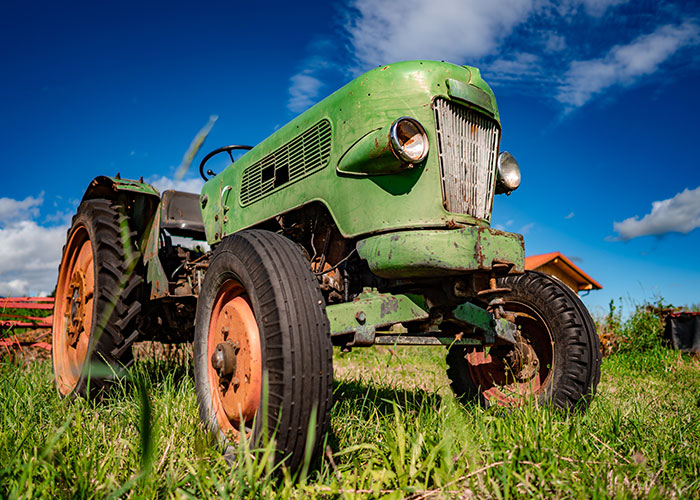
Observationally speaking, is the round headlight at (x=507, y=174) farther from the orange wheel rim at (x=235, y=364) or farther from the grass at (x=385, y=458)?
the orange wheel rim at (x=235, y=364)

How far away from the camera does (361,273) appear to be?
249 centimetres

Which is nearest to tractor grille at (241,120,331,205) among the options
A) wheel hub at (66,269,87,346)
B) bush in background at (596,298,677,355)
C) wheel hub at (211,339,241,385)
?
wheel hub at (211,339,241,385)

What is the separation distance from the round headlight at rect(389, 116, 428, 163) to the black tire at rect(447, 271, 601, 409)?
1.14m

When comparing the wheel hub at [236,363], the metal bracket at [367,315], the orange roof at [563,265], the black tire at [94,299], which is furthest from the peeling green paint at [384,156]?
the orange roof at [563,265]

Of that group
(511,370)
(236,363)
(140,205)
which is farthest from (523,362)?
(140,205)

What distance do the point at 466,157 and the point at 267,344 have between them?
52.6 inches

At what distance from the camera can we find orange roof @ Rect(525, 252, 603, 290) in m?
18.0

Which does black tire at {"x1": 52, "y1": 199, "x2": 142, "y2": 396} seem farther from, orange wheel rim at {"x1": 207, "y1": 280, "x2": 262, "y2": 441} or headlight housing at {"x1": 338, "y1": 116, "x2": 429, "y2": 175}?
headlight housing at {"x1": 338, "y1": 116, "x2": 429, "y2": 175}

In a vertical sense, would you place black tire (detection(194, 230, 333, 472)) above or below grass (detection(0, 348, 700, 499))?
above

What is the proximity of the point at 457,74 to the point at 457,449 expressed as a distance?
171cm

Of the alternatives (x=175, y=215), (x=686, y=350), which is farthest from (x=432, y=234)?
(x=686, y=350)

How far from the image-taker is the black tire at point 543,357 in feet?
8.46

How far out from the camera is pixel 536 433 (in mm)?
1817

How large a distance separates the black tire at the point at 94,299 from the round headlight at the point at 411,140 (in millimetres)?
1444
